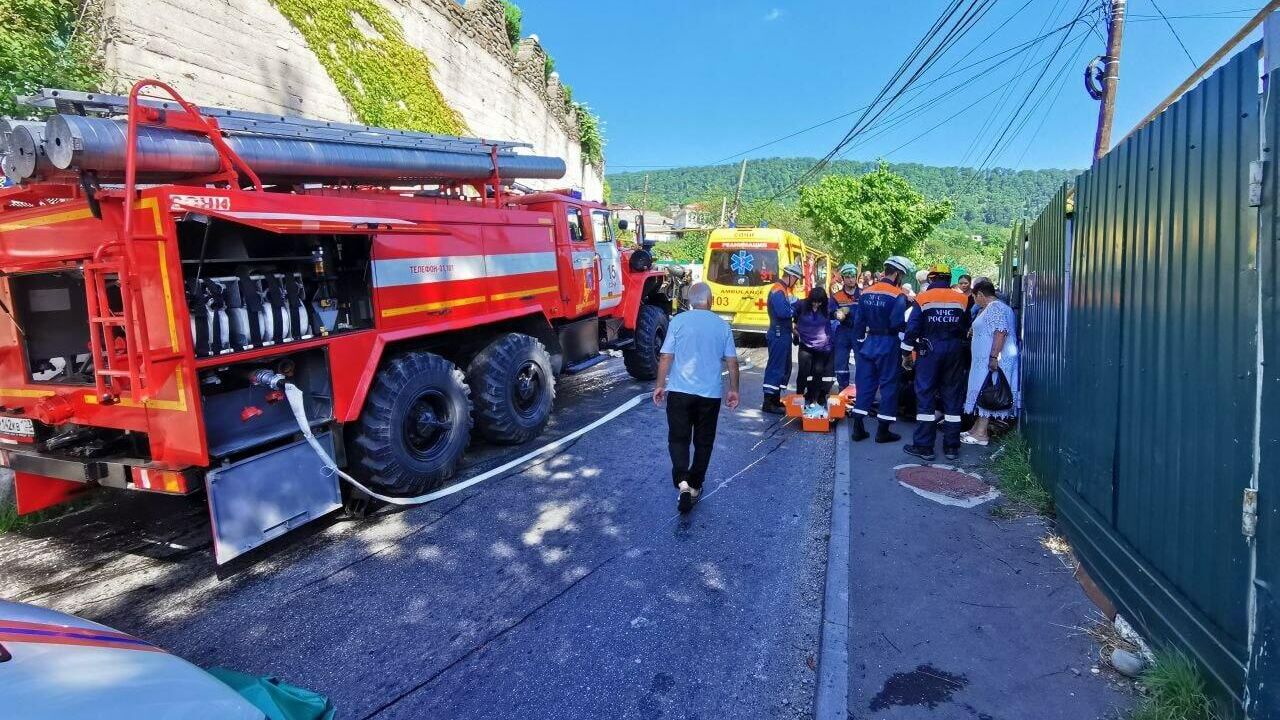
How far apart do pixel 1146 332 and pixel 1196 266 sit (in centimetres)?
53

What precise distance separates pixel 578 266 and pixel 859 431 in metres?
3.57

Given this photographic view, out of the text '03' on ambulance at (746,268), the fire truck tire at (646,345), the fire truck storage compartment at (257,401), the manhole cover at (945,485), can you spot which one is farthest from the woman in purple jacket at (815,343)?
the fire truck storage compartment at (257,401)

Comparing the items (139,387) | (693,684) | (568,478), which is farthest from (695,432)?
(139,387)

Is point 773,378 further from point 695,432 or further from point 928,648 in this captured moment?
point 928,648

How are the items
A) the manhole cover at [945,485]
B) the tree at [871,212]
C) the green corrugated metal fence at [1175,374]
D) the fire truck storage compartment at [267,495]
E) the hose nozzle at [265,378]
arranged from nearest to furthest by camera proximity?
the green corrugated metal fence at [1175,374], the fire truck storage compartment at [267,495], the hose nozzle at [265,378], the manhole cover at [945,485], the tree at [871,212]

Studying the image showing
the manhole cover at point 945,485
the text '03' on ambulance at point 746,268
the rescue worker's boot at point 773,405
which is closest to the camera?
the manhole cover at point 945,485

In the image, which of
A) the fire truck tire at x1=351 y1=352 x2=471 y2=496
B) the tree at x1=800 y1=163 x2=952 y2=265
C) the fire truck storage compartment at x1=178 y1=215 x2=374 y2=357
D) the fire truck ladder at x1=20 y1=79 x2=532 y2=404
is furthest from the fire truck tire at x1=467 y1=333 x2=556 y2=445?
the tree at x1=800 y1=163 x2=952 y2=265

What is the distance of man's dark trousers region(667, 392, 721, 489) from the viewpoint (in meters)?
4.76

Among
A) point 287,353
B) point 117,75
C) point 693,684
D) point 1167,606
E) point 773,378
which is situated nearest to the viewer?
point 1167,606

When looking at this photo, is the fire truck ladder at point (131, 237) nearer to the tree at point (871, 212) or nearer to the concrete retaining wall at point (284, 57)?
the concrete retaining wall at point (284, 57)

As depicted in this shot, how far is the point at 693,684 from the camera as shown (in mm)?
2918

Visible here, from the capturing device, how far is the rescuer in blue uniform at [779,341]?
25.6 ft

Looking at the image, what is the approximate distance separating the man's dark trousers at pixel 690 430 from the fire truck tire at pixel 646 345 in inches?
176

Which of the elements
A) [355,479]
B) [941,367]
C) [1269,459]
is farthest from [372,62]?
[1269,459]
